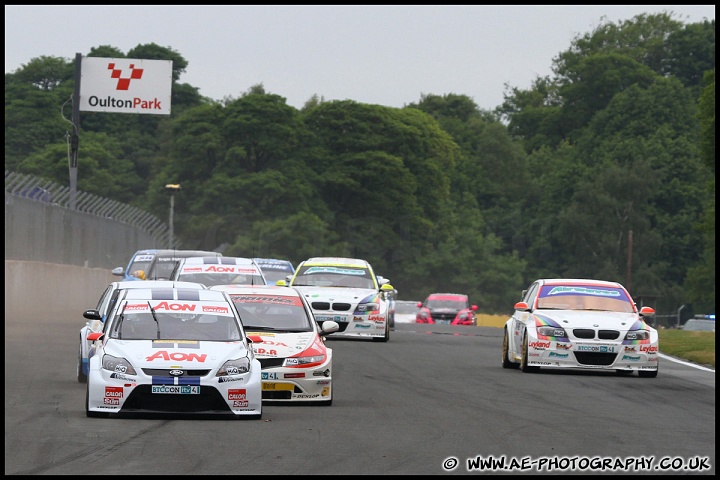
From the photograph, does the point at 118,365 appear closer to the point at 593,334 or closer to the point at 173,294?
the point at 173,294

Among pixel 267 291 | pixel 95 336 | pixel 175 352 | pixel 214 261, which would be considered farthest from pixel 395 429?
pixel 214 261

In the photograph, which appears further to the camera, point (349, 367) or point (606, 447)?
point (349, 367)

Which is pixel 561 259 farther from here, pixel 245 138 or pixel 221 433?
pixel 221 433

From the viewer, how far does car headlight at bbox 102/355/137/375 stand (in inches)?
558

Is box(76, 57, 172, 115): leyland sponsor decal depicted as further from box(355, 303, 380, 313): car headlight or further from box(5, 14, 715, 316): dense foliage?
box(5, 14, 715, 316): dense foliage

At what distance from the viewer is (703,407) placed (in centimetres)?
1694

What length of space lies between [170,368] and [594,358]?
909 centimetres

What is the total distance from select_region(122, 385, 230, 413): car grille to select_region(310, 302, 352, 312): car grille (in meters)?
13.6

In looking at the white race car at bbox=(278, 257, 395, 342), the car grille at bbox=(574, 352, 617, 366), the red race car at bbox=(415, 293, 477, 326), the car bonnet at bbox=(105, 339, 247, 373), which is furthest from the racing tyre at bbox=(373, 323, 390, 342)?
the red race car at bbox=(415, 293, 477, 326)

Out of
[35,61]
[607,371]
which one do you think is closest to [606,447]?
[607,371]

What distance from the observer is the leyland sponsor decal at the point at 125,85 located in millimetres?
46772

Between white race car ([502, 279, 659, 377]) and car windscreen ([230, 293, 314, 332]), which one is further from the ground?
car windscreen ([230, 293, 314, 332])

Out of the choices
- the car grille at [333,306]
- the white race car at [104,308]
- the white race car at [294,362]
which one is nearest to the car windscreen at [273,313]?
the white race car at [294,362]

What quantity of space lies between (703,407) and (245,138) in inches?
2990
